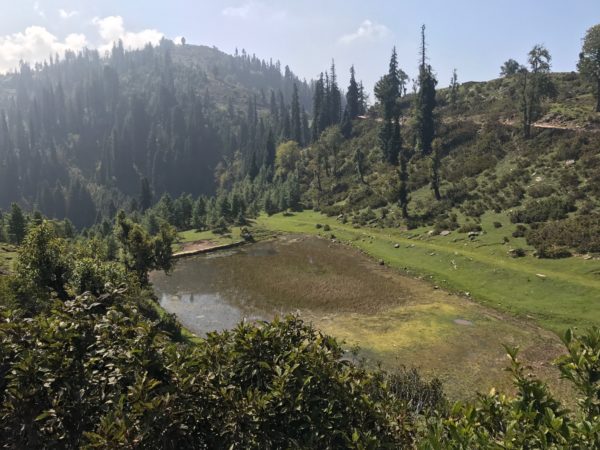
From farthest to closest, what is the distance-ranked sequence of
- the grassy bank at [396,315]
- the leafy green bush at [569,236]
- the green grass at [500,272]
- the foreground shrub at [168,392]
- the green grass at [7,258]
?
1. the green grass at [7,258]
2. the leafy green bush at [569,236]
3. the green grass at [500,272]
4. the grassy bank at [396,315]
5. the foreground shrub at [168,392]

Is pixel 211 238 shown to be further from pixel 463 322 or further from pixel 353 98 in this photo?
pixel 353 98

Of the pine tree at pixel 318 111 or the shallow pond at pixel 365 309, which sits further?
the pine tree at pixel 318 111

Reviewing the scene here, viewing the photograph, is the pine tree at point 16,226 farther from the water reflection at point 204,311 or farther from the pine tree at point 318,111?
the pine tree at point 318,111

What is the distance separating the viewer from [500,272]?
133 ft

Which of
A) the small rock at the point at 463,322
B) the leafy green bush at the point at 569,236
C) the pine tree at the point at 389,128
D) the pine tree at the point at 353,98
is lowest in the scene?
the small rock at the point at 463,322

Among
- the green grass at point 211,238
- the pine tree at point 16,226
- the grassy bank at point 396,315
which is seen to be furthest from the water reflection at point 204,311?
the pine tree at point 16,226

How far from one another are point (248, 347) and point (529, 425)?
489cm

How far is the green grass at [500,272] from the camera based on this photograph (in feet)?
106

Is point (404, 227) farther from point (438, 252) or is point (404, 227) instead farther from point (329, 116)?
point (329, 116)

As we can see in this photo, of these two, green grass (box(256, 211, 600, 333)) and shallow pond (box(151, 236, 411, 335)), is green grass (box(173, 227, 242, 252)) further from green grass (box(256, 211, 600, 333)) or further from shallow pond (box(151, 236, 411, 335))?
green grass (box(256, 211, 600, 333))

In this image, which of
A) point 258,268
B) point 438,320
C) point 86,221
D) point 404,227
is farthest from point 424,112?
point 86,221

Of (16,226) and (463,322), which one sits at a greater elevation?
(16,226)

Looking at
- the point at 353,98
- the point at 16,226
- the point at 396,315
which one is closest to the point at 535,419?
the point at 396,315

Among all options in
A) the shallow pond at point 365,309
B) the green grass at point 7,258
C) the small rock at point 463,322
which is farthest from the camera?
the green grass at point 7,258
